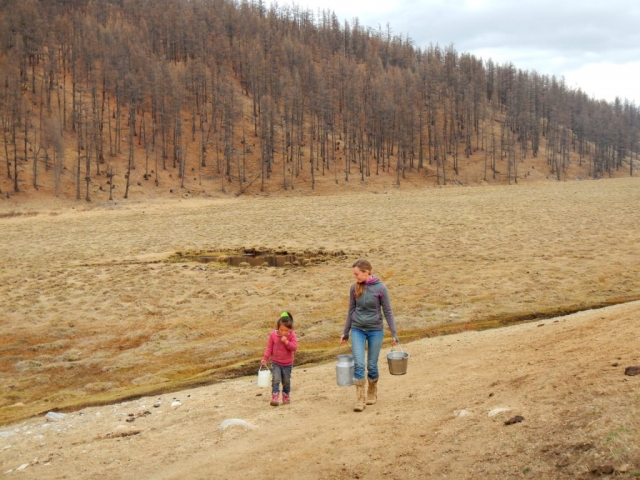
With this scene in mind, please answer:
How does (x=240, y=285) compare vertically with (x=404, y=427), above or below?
below

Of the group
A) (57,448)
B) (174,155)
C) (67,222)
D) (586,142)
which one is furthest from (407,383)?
(586,142)

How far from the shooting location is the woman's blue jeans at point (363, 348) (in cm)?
822

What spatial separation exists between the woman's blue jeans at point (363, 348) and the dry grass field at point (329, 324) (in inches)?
25.2

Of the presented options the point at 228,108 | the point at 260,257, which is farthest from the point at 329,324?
the point at 228,108

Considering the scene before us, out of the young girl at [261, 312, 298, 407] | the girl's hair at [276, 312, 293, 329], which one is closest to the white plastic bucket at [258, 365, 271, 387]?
the young girl at [261, 312, 298, 407]

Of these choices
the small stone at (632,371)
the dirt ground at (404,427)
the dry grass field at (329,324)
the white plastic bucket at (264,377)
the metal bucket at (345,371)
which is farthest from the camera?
the white plastic bucket at (264,377)

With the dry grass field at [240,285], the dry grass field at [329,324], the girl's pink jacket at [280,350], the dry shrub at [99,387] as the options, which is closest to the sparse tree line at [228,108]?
the dry grass field at [240,285]

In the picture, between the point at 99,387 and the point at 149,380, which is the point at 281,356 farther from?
the point at 99,387

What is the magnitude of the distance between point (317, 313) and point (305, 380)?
7022 millimetres

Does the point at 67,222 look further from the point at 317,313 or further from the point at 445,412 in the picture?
the point at 445,412

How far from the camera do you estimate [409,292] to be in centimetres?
1980

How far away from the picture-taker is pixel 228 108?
293 feet

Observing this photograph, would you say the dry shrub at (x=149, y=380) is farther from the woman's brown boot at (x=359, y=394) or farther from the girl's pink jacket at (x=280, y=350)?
the woman's brown boot at (x=359, y=394)

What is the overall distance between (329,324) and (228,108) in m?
78.0
